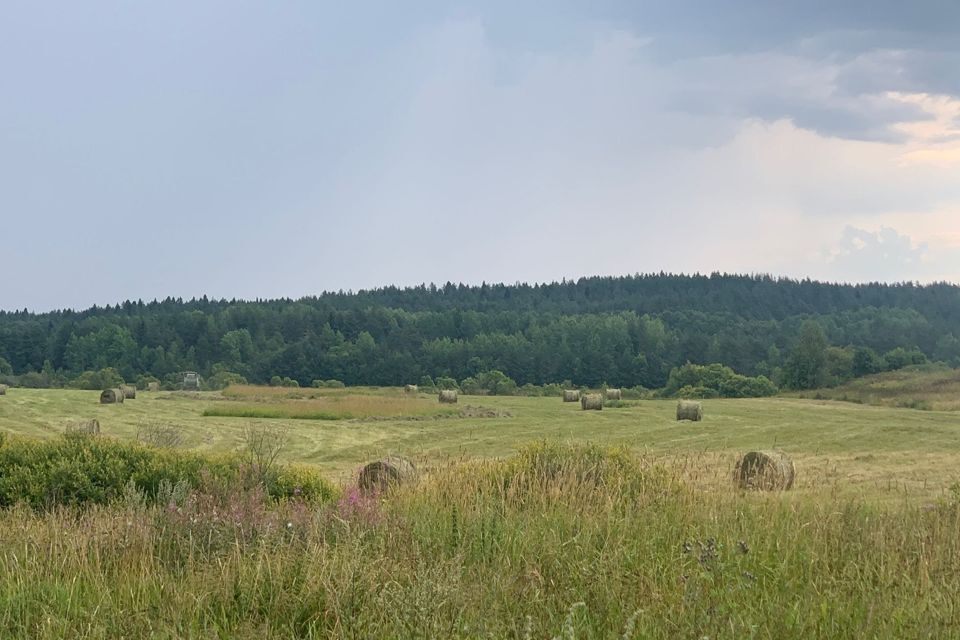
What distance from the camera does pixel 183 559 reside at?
759 cm

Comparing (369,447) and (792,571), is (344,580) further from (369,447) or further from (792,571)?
(369,447)

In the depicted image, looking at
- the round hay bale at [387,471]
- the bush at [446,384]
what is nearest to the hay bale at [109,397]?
the round hay bale at [387,471]

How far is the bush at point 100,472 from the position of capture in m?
12.6

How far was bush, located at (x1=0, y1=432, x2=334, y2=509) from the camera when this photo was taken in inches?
496

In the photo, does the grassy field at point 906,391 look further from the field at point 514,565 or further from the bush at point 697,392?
the field at point 514,565

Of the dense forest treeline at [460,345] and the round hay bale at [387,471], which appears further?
the dense forest treeline at [460,345]

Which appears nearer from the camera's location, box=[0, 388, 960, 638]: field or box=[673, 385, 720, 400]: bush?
box=[0, 388, 960, 638]: field

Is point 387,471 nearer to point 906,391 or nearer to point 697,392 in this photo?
point 906,391

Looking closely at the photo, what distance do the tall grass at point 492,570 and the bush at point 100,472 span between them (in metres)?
3.16

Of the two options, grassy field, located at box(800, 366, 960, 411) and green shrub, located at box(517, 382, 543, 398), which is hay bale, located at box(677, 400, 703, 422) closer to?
grassy field, located at box(800, 366, 960, 411)

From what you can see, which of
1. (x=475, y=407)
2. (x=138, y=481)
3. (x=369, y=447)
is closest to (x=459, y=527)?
(x=138, y=481)

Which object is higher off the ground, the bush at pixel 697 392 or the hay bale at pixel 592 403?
the hay bale at pixel 592 403

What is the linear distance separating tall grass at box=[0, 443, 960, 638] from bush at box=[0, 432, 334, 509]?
3.16m

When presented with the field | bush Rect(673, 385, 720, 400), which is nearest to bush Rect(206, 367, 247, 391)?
bush Rect(673, 385, 720, 400)
